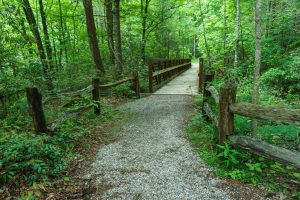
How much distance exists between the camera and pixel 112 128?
5238 mm

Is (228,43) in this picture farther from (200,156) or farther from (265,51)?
(200,156)

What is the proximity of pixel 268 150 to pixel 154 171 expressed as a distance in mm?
1679

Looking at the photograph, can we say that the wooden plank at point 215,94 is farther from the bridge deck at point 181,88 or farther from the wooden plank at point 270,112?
the bridge deck at point 181,88

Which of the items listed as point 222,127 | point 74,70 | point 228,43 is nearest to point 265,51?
point 228,43

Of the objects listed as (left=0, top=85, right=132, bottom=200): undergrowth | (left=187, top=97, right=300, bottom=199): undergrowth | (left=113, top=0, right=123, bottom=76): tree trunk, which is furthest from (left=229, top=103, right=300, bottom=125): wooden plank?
(left=113, top=0, right=123, bottom=76): tree trunk

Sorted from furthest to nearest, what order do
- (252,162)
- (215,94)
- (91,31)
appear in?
(91,31)
(215,94)
(252,162)

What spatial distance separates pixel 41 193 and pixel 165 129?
301 centimetres

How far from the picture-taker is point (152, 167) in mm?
3350

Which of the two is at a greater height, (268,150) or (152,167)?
(268,150)

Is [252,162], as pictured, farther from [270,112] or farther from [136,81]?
[136,81]

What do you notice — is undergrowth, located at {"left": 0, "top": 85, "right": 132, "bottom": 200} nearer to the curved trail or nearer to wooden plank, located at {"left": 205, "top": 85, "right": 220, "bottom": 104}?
the curved trail

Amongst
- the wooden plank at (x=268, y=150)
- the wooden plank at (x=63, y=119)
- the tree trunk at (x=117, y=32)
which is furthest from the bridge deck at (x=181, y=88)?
the wooden plank at (x=268, y=150)

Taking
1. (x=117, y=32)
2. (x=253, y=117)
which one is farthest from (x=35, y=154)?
(x=117, y=32)

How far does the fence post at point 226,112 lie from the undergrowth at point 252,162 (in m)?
0.21
